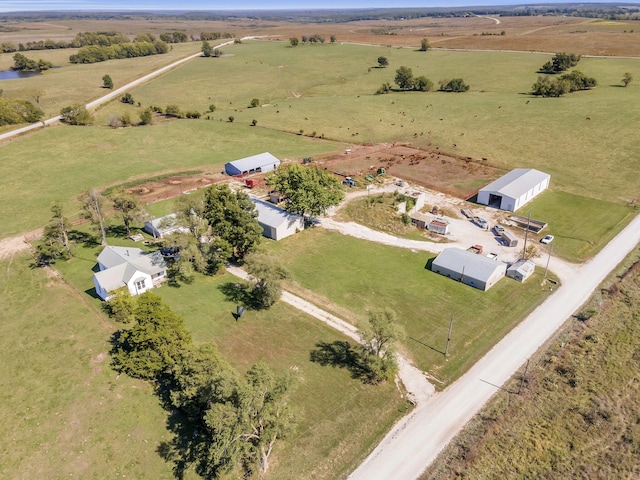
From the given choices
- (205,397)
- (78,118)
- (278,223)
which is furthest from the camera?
(78,118)

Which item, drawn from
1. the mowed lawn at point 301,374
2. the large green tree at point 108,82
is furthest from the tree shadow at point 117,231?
the large green tree at point 108,82

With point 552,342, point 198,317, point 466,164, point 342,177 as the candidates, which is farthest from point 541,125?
point 198,317

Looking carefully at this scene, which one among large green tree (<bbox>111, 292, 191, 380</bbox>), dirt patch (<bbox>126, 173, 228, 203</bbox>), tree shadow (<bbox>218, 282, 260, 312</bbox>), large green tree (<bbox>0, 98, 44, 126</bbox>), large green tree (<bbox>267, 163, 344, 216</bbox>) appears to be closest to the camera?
large green tree (<bbox>111, 292, 191, 380</bbox>)

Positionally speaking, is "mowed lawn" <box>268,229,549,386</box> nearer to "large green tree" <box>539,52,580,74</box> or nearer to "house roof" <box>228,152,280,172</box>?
"house roof" <box>228,152,280,172</box>

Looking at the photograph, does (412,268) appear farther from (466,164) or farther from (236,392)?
(466,164)

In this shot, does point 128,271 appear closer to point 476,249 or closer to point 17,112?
point 476,249

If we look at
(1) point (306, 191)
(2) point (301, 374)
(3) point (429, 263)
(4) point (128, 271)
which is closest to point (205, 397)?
(2) point (301, 374)

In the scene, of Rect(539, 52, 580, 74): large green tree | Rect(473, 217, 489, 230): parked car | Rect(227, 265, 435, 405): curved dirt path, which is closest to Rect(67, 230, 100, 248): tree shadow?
Rect(227, 265, 435, 405): curved dirt path
